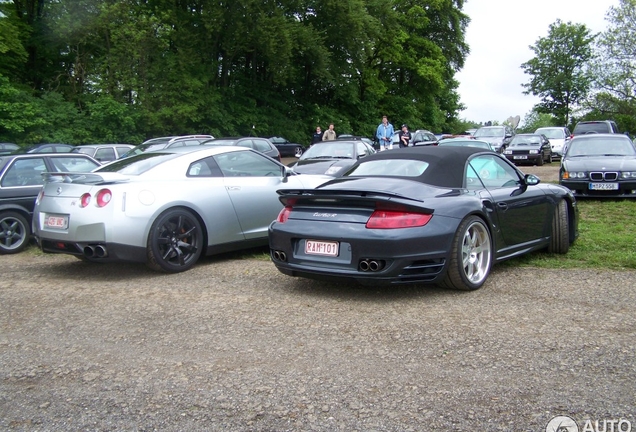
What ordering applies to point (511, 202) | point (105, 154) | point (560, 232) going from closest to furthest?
point (511, 202)
point (560, 232)
point (105, 154)

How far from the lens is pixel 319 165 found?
1379 cm

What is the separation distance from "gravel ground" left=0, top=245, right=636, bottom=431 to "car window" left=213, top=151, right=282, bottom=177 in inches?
77.1

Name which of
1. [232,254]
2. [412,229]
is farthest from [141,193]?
[412,229]

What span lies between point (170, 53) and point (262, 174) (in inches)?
1095

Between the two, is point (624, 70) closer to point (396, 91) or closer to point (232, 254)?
point (396, 91)

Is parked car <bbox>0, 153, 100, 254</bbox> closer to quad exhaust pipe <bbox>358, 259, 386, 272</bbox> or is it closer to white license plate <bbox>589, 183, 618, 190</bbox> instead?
quad exhaust pipe <bbox>358, 259, 386, 272</bbox>

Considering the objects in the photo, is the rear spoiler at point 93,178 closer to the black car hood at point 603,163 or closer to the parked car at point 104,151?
the black car hood at point 603,163

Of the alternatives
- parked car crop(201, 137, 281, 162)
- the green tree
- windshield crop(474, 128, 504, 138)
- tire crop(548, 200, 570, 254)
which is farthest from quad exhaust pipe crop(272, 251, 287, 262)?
the green tree

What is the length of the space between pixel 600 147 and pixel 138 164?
409 inches

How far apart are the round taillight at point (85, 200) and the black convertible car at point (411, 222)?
212 cm

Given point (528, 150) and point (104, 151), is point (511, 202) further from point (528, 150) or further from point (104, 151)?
point (528, 150)

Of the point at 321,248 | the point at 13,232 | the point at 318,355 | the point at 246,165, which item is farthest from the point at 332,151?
the point at 318,355

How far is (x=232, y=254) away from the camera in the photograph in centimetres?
820

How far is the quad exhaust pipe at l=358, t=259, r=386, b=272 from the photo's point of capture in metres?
5.15
